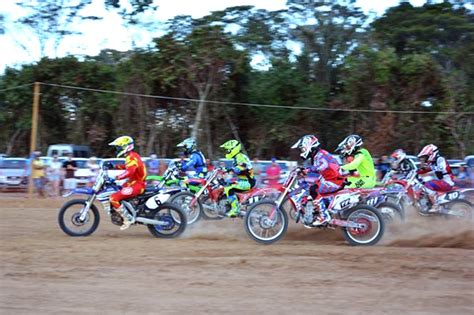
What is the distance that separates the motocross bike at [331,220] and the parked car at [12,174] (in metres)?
15.4

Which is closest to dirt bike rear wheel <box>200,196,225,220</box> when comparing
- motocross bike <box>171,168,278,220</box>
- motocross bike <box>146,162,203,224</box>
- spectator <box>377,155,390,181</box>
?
motocross bike <box>171,168,278,220</box>

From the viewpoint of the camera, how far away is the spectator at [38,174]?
70.2 feet

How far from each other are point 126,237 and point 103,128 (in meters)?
22.9

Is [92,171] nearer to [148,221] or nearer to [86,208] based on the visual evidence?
[86,208]

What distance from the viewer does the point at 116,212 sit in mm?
11414

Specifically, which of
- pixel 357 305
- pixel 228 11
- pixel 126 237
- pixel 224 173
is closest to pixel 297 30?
pixel 228 11

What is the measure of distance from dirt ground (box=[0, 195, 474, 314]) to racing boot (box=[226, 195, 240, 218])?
896 mm

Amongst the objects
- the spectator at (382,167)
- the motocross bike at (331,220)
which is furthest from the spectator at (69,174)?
the motocross bike at (331,220)

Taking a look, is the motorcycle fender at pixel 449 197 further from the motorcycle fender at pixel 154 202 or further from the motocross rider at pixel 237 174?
the motorcycle fender at pixel 154 202

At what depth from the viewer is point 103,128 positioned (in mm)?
33844

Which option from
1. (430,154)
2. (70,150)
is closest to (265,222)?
(430,154)

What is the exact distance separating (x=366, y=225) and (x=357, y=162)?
1.29m

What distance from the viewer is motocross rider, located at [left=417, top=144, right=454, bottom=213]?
13.9 meters

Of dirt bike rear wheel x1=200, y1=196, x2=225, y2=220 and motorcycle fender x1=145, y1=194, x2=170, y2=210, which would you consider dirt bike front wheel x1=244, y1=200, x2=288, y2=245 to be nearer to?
motorcycle fender x1=145, y1=194, x2=170, y2=210
